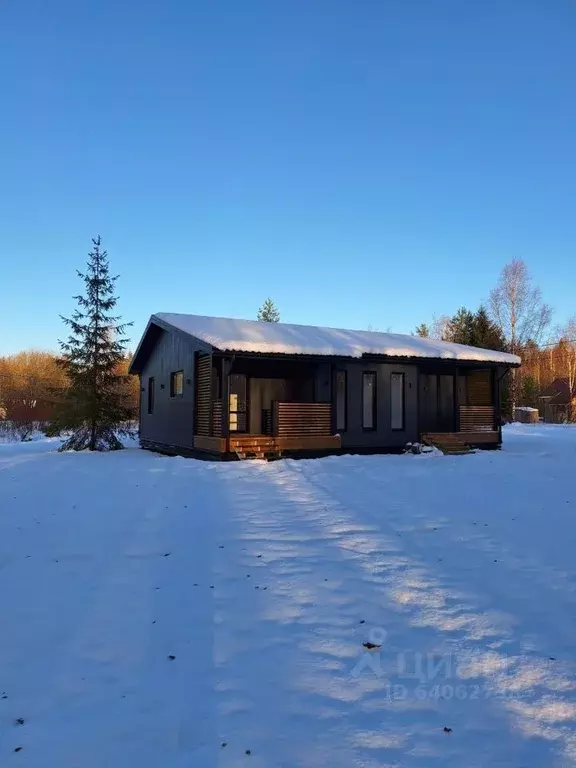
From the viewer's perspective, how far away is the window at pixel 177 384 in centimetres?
1649

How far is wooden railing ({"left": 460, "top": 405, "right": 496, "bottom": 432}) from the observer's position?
17859mm

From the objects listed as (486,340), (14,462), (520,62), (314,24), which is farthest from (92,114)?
(486,340)

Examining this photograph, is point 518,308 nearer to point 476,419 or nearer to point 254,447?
point 476,419

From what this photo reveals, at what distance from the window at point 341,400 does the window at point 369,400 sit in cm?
69

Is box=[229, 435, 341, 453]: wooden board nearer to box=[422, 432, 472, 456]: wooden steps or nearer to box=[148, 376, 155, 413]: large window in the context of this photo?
box=[422, 432, 472, 456]: wooden steps

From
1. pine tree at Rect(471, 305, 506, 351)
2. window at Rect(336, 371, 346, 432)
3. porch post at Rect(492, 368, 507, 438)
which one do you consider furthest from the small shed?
window at Rect(336, 371, 346, 432)

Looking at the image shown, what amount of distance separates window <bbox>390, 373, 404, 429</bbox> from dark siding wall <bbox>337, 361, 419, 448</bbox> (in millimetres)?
124

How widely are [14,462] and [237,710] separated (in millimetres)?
13484

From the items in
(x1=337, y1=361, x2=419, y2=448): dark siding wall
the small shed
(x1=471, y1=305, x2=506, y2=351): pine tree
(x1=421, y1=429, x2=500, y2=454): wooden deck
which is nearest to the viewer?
(x1=337, y1=361, x2=419, y2=448): dark siding wall

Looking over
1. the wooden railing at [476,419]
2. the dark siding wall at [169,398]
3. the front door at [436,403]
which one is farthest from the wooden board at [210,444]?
the wooden railing at [476,419]

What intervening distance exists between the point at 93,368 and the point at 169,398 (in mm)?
2892

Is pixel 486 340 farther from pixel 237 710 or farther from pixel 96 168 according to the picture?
pixel 237 710

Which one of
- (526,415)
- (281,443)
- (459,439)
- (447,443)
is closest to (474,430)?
(459,439)

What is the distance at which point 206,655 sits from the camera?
127 inches
